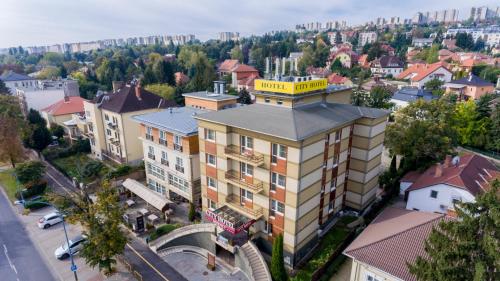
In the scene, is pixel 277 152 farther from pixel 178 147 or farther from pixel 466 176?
pixel 466 176

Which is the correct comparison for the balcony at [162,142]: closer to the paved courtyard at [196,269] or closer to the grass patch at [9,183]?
the paved courtyard at [196,269]

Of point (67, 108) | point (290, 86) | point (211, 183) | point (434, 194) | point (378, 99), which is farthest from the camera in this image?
point (378, 99)

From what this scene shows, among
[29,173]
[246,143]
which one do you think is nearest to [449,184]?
[246,143]

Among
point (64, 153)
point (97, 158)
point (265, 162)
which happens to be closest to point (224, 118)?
point (265, 162)

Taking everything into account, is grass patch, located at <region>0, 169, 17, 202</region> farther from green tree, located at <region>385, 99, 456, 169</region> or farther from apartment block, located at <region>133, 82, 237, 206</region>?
green tree, located at <region>385, 99, 456, 169</region>

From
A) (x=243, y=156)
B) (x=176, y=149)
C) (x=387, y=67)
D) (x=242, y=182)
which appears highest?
(x=387, y=67)
